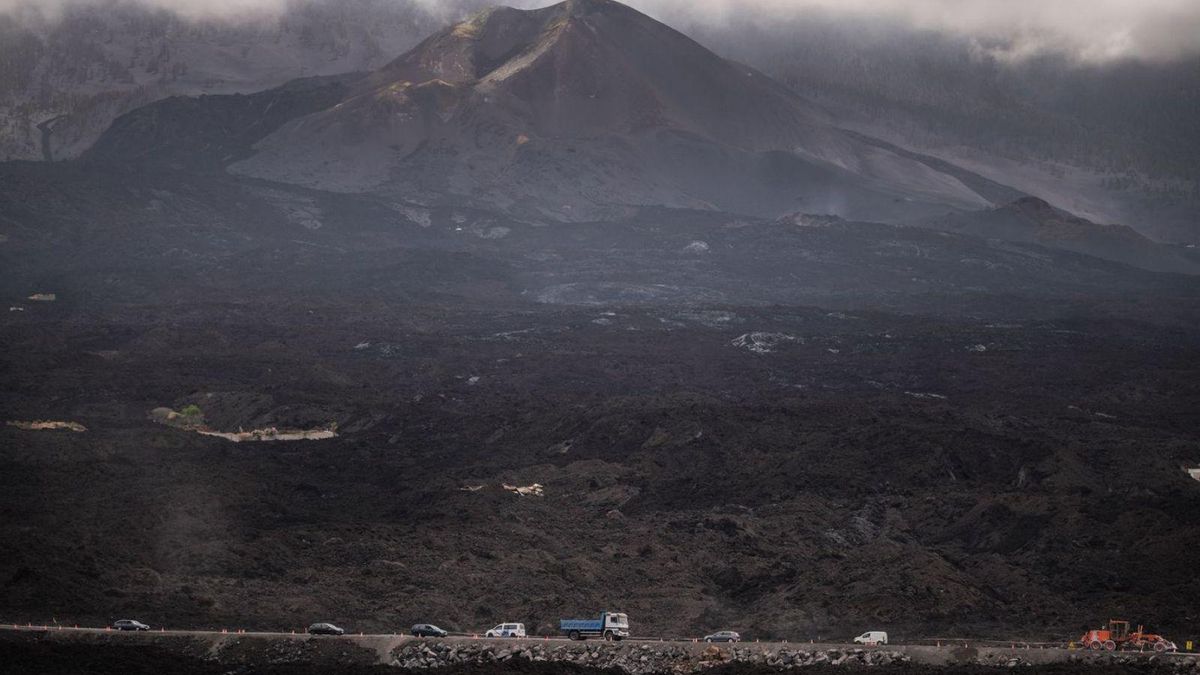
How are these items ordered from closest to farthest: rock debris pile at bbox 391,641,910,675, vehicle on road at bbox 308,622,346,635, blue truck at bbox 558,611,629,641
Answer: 1. rock debris pile at bbox 391,641,910,675
2. blue truck at bbox 558,611,629,641
3. vehicle on road at bbox 308,622,346,635

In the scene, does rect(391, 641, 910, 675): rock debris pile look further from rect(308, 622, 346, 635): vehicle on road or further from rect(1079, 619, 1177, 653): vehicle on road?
rect(1079, 619, 1177, 653): vehicle on road

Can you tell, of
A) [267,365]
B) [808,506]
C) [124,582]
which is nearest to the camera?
[124,582]

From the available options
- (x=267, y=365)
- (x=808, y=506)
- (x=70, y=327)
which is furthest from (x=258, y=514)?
(x=70, y=327)

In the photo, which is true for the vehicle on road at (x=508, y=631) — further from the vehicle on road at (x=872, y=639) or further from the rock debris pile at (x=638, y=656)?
the vehicle on road at (x=872, y=639)

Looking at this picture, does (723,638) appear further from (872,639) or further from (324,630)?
(324,630)

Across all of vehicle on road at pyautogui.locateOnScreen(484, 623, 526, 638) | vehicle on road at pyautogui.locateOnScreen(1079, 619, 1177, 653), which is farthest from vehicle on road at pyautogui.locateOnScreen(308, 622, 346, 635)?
vehicle on road at pyautogui.locateOnScreen(1079, 619, 1177, 653)

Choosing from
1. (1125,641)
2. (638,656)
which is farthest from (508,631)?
(1125,641)

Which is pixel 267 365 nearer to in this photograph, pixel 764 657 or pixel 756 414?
pixel 756 414
